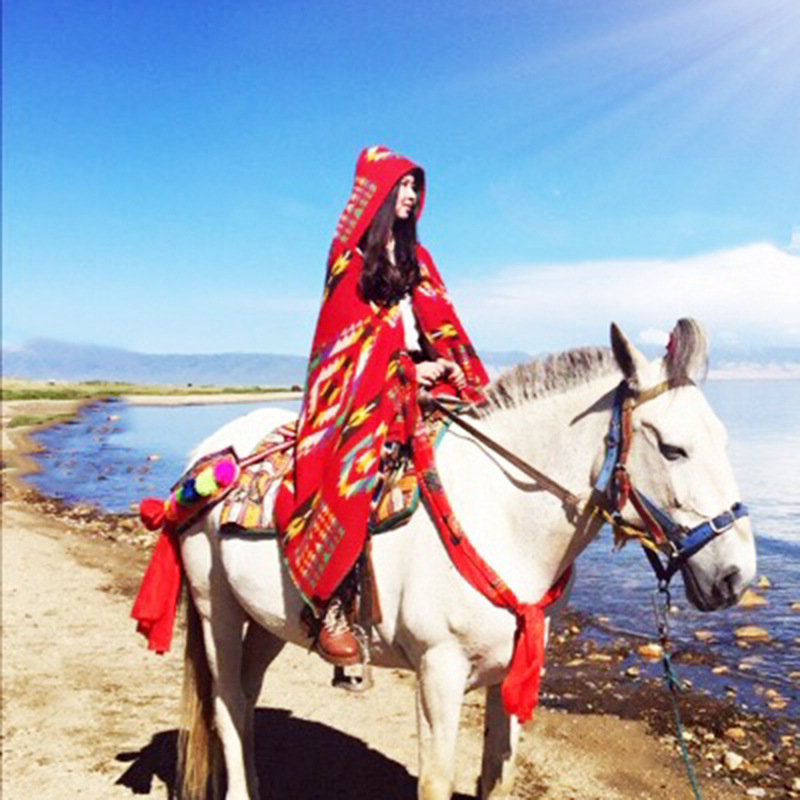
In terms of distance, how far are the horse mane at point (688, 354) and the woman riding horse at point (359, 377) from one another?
1284 mm

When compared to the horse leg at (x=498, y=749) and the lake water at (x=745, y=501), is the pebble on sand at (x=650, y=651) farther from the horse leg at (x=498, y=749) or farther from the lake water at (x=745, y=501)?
the horse leg at (x=498, y=749)

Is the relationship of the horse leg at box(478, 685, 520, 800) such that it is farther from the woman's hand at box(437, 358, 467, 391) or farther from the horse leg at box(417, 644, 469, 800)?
the woman's hand at box(437, 358, 467, 391)

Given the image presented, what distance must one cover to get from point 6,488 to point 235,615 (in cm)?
2139

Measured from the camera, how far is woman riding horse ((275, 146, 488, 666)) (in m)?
3.82

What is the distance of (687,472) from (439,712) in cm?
163

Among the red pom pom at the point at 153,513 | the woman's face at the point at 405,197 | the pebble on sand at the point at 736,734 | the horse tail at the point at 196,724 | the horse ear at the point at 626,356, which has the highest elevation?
the woman's face at the point at 405,197

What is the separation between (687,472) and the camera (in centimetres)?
299

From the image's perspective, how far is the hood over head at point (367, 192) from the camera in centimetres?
404

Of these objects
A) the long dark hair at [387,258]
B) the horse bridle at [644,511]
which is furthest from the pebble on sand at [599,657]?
the long dark hair at [387,258]

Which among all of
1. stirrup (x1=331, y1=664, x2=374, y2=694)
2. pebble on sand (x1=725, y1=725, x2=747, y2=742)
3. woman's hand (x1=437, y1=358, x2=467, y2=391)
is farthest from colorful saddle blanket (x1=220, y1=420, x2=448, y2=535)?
pebble on sand (x1=725, y1=725, x2=747, y2=742)

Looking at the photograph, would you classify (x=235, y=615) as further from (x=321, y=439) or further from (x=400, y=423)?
(x=400, y=423)

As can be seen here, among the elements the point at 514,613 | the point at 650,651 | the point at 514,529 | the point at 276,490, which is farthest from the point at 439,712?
the point at 650,651

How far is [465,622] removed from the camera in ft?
11.6

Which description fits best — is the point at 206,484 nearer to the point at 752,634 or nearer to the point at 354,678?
the point at 354,678
